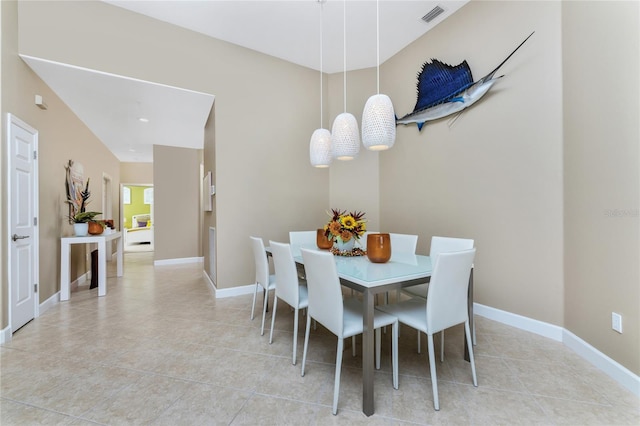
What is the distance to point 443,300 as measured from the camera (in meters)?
1.57

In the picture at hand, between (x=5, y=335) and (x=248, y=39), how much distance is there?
12.8 feet

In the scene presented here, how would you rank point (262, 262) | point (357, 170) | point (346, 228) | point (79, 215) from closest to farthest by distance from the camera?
1. point (346, 228)
2. point (262, 262)
3. point (79, 215)
4. point (357, 170)

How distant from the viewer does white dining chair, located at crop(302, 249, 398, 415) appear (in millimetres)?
1522

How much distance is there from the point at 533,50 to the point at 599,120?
942 mm

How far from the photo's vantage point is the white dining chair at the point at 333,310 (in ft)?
4.99

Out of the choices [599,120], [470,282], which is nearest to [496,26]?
[599,120]

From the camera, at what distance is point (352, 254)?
2.32 metres

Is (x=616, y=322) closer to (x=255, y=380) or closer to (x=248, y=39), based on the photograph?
(x=255, y=380)

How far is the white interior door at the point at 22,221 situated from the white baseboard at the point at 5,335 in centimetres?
11

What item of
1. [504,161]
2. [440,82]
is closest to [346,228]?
[504,161]

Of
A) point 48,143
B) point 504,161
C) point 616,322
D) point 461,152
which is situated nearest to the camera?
point 616,322

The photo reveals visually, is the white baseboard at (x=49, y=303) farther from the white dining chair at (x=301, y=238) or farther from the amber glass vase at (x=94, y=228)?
the white dining chair at (x=301, y=238)

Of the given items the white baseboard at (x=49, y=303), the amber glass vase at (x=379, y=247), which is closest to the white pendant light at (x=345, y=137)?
the amber glass vase at (x=379, y=247)

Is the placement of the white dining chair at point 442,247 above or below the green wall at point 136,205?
below
